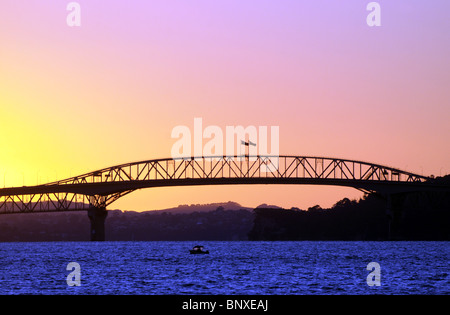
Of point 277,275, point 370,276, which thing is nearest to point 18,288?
point 277,275

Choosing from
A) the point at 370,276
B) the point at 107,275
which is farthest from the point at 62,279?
the point at 370,276

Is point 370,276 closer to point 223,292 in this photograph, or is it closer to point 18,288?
point 223,292

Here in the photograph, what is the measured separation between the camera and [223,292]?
214 ft

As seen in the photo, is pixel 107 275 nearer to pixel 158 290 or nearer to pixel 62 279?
pixel 62 279

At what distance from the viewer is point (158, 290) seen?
67.9 metres
